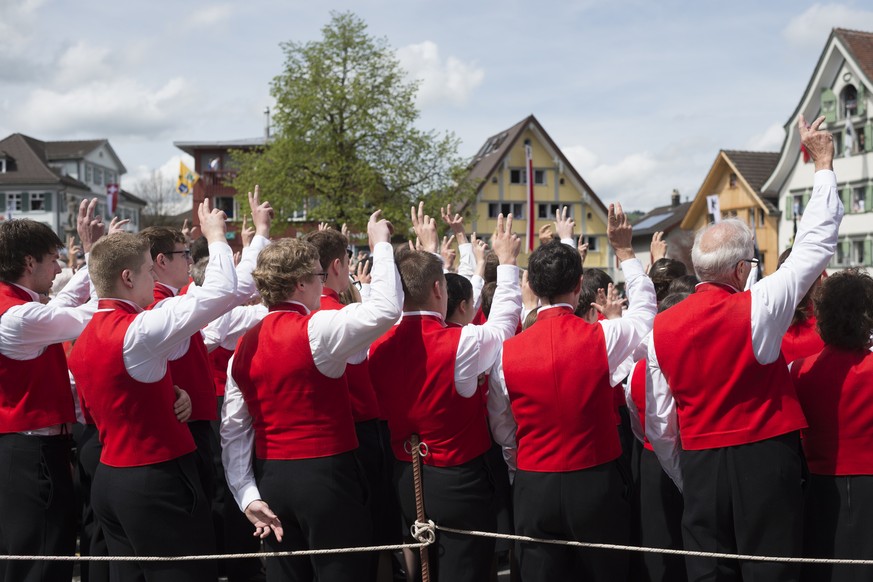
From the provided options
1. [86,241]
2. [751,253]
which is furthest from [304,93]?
[751,253]

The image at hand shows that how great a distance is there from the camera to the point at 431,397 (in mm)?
4508

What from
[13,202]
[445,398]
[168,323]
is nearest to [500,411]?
[445,398]

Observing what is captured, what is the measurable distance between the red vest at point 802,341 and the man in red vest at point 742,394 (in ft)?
3.69

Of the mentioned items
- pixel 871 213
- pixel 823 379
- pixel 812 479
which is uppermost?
pixel 871 213

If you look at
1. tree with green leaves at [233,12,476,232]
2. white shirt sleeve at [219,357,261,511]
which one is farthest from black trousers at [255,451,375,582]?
tree with green leaves at [233,12,476,232]

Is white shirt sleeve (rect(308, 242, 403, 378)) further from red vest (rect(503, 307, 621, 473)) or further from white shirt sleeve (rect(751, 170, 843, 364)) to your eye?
white shirt sleeve (rect(751, 170, 843, 364))

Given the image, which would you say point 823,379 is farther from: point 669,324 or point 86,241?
point 86,241

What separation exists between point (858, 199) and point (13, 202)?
6397cm

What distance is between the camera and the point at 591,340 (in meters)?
4.25

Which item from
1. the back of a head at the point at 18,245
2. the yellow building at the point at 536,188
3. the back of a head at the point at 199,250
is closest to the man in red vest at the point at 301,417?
the back of a head at the point at 18,245

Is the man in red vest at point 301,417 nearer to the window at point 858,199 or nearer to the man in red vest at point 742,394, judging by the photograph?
the man in red vest at point 742,394

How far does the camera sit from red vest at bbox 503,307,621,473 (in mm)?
4199

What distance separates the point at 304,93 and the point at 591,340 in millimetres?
31769

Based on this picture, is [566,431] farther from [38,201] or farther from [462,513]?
[38,201]
